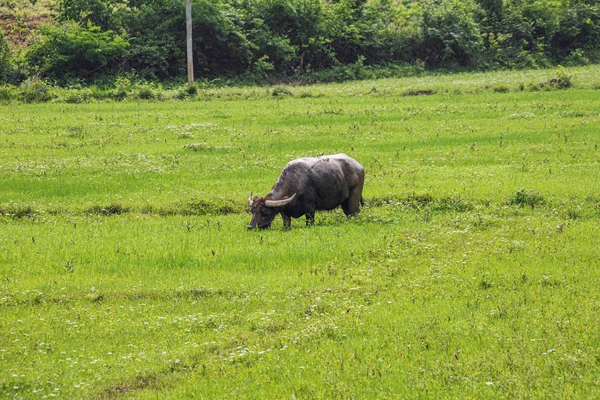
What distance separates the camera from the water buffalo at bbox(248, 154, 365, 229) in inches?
708

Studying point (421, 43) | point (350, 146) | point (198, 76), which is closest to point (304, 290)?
point (350, 146)

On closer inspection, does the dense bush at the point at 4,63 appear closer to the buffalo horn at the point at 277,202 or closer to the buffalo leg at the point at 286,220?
the buffalo leg at the point at 286,220

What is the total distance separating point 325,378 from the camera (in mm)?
9562

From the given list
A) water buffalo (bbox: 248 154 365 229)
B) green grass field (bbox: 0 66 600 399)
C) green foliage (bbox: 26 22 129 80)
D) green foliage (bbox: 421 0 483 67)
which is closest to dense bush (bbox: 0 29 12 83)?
green foliage (bbox: 26 22 129 80)

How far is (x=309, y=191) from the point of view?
719 inches

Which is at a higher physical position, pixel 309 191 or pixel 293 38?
pixel 293 38

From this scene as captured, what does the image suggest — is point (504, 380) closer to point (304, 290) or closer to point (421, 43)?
point (304, 290)

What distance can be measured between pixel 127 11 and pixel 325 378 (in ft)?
139

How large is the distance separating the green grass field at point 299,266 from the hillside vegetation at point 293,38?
1554 centimetres

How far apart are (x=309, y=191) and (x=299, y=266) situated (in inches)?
153

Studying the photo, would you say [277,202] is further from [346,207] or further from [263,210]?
[346,207]

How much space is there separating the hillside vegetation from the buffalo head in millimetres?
27944

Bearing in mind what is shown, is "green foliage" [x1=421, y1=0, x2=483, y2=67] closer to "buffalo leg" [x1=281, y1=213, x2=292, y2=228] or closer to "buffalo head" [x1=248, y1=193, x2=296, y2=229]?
"buffalo leg" [x1=281, y1=213, x2=292, y2=228]

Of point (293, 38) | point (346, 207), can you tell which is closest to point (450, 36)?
point (293, 38)
